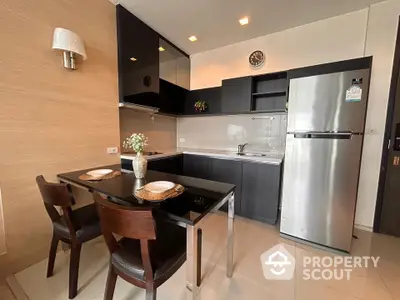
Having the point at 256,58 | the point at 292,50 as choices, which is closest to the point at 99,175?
the point at 256,58

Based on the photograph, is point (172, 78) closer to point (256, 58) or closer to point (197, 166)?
point (256, 58)

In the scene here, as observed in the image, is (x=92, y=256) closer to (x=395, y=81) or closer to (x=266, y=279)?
(x=266, y=279)

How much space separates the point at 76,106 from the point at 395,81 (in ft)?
11.4

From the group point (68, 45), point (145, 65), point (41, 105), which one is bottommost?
point (41, 105)

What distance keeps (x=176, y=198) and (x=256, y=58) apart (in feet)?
8.56

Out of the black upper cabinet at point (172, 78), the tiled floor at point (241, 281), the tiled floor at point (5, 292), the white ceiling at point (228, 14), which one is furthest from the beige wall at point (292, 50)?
the tiled floor at point (5, 292)

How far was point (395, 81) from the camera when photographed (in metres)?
1.98

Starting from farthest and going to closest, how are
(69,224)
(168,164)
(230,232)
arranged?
(168,164)
(230,232)
(69,224)

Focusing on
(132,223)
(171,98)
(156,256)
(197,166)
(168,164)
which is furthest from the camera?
(171,98)

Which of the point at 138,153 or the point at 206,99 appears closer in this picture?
the point at 138,153

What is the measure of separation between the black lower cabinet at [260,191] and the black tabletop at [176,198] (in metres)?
1.13

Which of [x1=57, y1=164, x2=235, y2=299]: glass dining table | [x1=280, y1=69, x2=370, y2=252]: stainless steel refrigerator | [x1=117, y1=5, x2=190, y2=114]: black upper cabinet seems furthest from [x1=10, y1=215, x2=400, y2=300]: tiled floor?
[x1=117, y1=5, x2=190, y2=114]: black upper cabinet

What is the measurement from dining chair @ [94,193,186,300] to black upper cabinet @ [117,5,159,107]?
64.2 inches

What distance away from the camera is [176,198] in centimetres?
114
